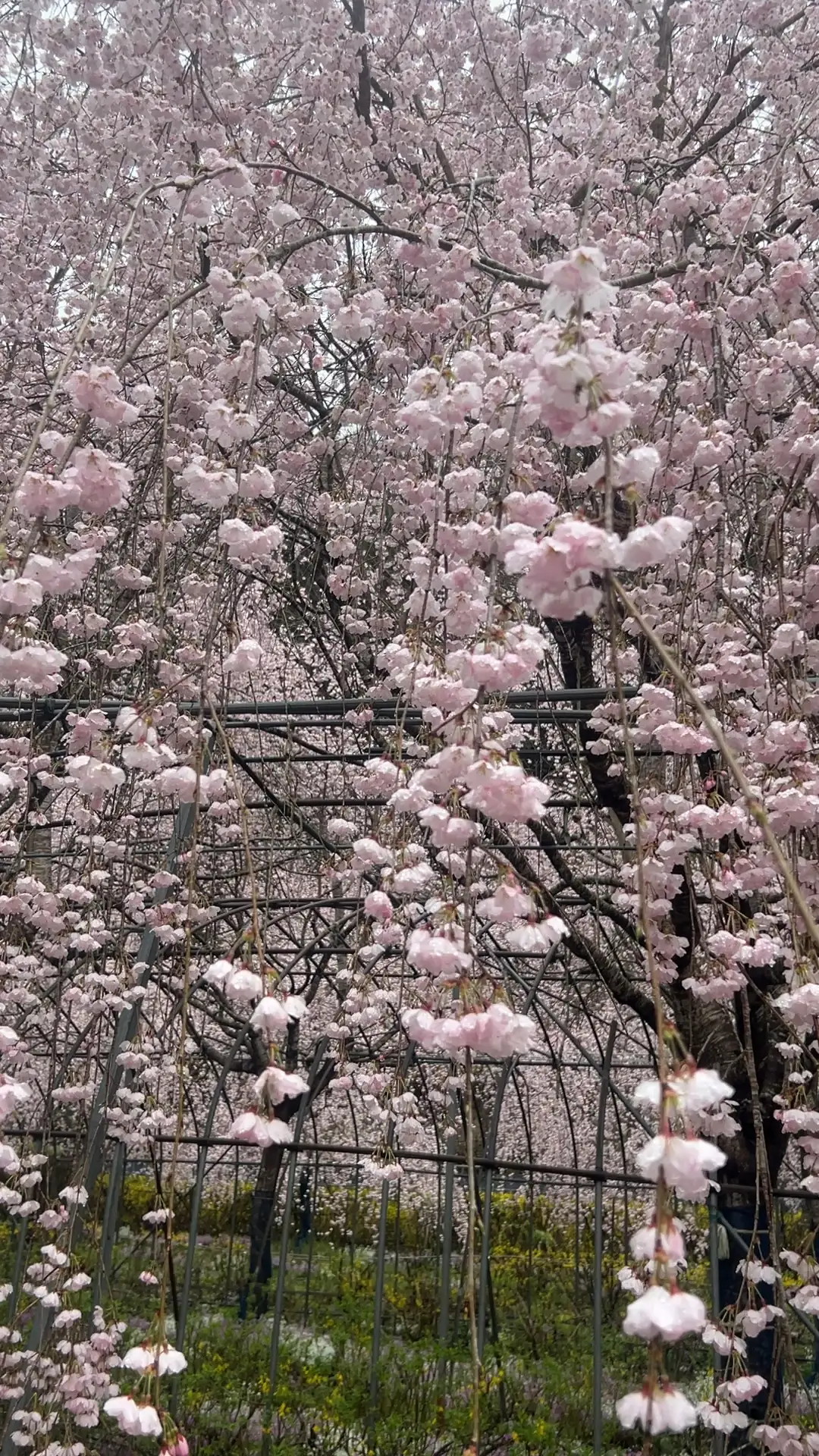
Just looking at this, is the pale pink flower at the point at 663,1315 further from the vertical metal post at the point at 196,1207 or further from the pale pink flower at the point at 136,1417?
the vertical metal post at the point at 196,1207

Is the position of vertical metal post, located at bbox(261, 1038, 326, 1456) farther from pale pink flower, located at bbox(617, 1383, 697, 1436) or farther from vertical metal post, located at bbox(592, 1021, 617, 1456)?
pale pink flower, located at bbox(617, 1383, 697, 1436)

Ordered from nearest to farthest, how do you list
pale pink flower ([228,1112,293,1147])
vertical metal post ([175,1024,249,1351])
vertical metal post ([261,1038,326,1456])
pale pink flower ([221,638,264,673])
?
pale pink flower ([228,1112,293,1147]), pale pink flower ([221,638,264,673]), vertical metal post ([175,1024,249,1351]), vertical metal post ([261,1038,326,1456])

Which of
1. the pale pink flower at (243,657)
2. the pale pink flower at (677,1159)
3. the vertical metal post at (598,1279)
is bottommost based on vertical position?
the vertical metal post at (598,1279)

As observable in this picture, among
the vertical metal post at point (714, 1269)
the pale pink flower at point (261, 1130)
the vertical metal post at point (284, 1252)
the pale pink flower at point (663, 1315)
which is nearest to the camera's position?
the pale pink flower at point (663, 1315)

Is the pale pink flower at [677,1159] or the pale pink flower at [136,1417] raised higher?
the pale pink flower at [677,1159]

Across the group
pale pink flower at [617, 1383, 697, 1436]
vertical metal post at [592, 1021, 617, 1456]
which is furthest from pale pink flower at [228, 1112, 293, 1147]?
vertical metal post at [592, 1021, 617, 1456]

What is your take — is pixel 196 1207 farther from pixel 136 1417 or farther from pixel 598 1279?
pixel 136 1417

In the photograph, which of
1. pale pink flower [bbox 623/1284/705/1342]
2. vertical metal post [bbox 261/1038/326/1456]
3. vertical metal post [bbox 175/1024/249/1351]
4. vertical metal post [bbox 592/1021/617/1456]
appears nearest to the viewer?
pale pink flower [bbox 623/1284/705/1342]

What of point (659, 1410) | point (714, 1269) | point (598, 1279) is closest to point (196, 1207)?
point (598, 1279)

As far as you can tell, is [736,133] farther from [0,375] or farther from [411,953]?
[411,953]

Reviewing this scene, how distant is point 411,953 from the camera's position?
1.60 m

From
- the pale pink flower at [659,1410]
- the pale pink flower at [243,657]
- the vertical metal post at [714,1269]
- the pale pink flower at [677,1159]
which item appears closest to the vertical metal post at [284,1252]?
the vertical metal post at [714,1269]

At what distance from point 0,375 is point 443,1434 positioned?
16.9 ft

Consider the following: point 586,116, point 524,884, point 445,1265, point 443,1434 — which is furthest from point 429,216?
point 443,1434
